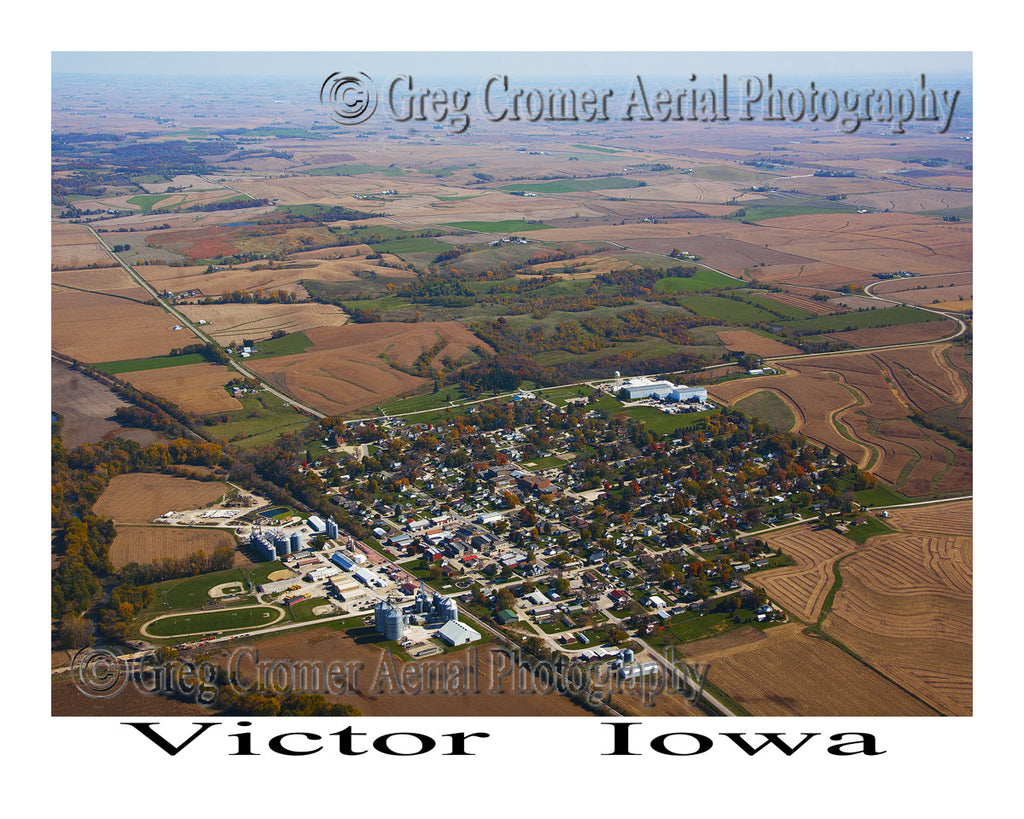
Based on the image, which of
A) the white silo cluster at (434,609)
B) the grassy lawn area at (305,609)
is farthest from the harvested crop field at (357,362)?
the white silo cluster at (434,609)

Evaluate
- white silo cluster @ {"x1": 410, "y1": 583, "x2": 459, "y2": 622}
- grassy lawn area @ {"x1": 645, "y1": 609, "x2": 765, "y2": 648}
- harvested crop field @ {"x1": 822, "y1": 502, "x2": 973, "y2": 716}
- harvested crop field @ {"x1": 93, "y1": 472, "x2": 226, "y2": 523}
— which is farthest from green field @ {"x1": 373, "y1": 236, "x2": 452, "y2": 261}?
grassy lawn area @ {"x1": 645, "y1": 609, "x2": 765, "y2": 648}

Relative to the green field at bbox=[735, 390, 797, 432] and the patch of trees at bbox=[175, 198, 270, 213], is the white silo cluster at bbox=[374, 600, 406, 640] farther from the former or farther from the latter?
the patch of trees at bbox=[175, 198, 270, 213]

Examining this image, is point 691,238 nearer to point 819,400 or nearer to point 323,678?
point 819,400

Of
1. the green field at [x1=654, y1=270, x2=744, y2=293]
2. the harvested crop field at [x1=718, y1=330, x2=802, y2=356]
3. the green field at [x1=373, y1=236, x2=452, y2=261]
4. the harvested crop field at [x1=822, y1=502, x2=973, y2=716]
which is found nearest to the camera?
the harvested crop field at [x1=822, y1=502, x2=973, y2=716]

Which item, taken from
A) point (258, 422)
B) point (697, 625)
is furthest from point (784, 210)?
point (697, 625)
